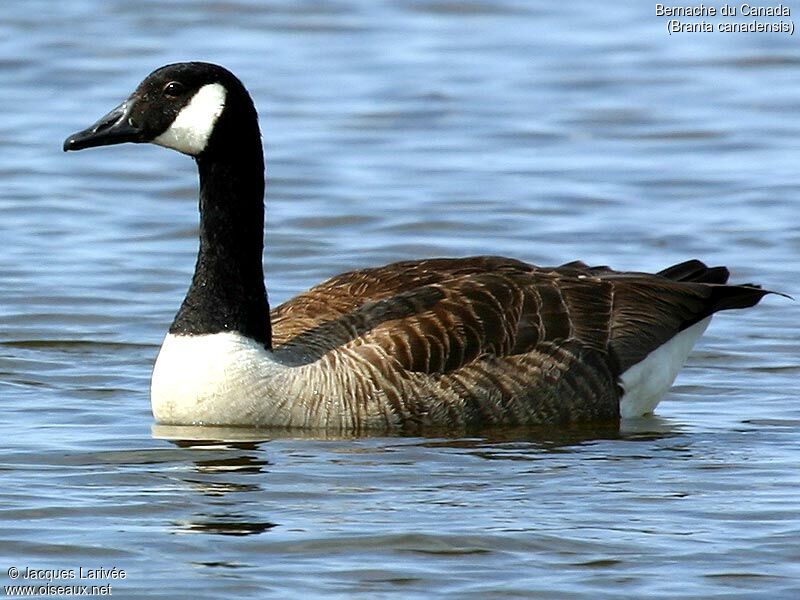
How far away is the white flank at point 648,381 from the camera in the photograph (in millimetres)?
12062

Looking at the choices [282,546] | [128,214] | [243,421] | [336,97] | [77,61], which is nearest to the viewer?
[282,546]

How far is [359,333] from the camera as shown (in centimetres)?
1145

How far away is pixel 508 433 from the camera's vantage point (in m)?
11.6

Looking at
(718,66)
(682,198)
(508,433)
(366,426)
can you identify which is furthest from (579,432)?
(718,66)

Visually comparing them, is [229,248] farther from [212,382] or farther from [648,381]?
[648,381]

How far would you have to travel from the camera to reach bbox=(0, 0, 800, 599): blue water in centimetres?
922

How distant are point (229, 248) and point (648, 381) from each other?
2.59 m

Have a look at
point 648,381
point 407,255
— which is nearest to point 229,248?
point 648,381

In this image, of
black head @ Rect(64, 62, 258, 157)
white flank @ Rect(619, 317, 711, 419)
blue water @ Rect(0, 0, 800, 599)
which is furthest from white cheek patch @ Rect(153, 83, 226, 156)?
white flank @ Rect(619, 317, 711, 419)

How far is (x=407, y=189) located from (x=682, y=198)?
7.83 ft

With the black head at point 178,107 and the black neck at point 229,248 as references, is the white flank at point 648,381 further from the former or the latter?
the black head at point 178,107

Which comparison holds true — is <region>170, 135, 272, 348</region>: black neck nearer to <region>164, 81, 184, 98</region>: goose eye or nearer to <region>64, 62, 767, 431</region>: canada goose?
<region>64, 62, 767, 431</region>: canada goose

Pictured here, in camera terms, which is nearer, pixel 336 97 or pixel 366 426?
pixel 366 426

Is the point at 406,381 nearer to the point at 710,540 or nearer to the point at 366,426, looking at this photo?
the point at 366,426
